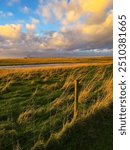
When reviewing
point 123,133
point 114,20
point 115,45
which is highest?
point 114,20

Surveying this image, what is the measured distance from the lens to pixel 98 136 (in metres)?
7.55

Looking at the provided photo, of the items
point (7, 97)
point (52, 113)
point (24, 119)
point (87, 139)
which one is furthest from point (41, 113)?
point (7, 97)

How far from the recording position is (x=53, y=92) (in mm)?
Result: 13609

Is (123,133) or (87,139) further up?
(123,133)

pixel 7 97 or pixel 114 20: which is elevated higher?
pixel 114 20

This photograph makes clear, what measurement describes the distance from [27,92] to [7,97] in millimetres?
1461

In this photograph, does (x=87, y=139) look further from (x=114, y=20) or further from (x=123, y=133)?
(x=114, y=20)

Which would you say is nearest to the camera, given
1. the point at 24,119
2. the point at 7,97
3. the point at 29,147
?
the point at 29,147

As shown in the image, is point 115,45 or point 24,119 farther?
point 24,119

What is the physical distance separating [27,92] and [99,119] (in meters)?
5.92

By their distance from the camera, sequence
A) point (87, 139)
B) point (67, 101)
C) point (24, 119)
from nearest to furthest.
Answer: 1. point (87, 139)
2. point (24, 119)
3. point (67, 101)

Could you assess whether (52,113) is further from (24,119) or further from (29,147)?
(29,147)

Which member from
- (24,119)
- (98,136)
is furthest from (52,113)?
(98,136)

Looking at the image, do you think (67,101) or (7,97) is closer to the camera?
(67,101)
